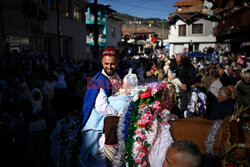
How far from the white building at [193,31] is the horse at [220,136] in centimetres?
3199

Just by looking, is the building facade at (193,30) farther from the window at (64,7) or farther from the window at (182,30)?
the window at (64,7)

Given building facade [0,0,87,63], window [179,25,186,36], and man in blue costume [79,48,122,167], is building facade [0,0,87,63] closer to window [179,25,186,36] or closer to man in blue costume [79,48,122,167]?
man in blue costume [79,48,122,167]

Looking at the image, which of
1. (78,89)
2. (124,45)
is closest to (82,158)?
(78,89)

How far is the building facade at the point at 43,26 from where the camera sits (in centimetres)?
1135

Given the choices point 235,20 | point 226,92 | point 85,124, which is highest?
point 235,20

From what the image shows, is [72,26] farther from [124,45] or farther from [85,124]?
[124,45]

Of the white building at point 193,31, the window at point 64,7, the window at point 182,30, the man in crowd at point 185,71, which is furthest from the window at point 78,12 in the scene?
the window at point 182,30

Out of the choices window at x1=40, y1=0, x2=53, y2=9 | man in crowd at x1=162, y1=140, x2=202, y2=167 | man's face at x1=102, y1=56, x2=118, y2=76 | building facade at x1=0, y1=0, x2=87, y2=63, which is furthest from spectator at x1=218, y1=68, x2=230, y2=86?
window at x1=40, y1=0, x2=53, y2=9

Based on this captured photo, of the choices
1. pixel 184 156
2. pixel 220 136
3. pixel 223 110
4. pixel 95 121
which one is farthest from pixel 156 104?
pixel 223 110

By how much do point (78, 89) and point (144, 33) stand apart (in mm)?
52193

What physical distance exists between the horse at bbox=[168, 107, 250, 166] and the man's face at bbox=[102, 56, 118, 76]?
1420mm

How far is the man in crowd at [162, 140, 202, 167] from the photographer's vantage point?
1.43m

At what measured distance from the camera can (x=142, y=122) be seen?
218 cm

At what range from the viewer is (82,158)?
111 inches
